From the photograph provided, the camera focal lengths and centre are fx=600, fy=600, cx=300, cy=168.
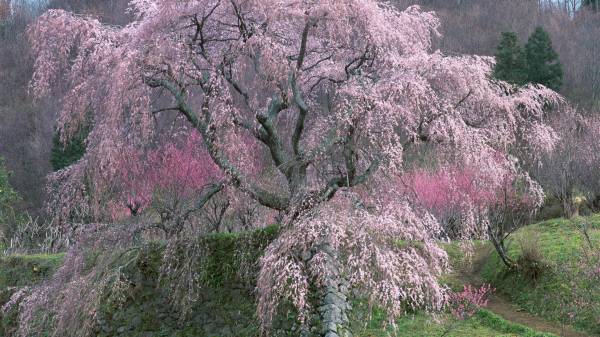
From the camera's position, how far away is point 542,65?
17328mm

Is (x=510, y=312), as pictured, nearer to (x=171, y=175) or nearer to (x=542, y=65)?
(x=171, y=175)

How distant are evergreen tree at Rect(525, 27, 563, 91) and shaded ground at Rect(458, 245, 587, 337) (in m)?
9.97

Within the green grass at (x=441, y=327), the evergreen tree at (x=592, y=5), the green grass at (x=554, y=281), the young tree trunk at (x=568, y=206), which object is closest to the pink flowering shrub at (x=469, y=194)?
the green grass at (x=554, y=281)

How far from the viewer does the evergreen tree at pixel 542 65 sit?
56.5ft

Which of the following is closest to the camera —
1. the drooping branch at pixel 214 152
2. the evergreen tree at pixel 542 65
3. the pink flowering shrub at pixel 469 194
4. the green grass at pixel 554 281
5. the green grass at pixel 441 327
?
the pink flowering shrub at pixel 469 194

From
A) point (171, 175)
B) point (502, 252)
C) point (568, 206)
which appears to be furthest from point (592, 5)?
point (171, 175)

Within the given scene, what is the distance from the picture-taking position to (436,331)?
609cm

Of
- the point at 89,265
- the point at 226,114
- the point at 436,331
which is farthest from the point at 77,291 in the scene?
the point at 436,331

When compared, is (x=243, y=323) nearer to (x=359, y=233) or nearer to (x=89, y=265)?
(x=89, y=265)

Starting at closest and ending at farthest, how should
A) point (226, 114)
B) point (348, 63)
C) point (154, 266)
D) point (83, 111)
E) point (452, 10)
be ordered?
point (226, 114)
point (83, 111)
point (348, 63)
point (154, 266)
point (452, 10)

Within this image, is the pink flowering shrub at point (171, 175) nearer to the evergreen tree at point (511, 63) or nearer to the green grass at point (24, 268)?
the green grass at point (24, 268)

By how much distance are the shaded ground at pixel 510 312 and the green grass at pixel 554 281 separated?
3.5 inches

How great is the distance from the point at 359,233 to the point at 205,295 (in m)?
3.26

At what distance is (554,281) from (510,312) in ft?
2.28
